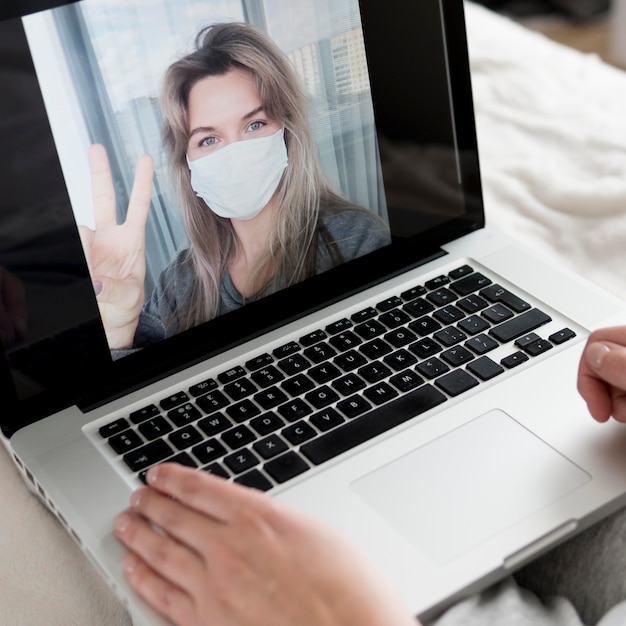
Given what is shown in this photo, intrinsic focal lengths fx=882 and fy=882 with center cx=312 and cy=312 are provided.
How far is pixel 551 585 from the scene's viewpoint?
0.68 m

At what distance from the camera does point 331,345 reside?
2.63 ft

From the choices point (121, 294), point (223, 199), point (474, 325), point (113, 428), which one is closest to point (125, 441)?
point (113, 428)

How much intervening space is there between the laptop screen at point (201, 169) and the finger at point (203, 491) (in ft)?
0.51

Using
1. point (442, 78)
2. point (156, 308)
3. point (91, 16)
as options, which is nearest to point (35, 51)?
point (91, 16)

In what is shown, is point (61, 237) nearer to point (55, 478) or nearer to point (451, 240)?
point (55, 478)

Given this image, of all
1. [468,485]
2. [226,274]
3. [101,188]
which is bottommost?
[468,485]

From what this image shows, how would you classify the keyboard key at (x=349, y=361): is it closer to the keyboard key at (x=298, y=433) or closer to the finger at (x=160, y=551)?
the keyboard key at (x=298, y=433)

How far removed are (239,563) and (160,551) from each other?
0.07 meters

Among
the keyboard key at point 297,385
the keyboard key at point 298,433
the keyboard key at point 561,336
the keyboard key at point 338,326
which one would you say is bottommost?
the keyboard key at point 561,336

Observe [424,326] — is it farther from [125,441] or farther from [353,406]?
[125,441]

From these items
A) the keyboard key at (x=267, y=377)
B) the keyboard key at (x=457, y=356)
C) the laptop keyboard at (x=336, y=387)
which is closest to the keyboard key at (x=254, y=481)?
the laptop keyboard at (x=336, y=387)

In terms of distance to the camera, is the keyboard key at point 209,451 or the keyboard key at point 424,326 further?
the keyboard key at point 424,326

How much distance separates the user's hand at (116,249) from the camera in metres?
0.71

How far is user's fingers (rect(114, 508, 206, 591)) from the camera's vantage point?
585 millimetres
